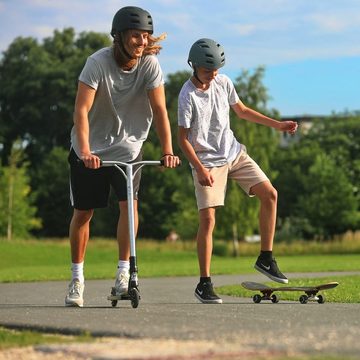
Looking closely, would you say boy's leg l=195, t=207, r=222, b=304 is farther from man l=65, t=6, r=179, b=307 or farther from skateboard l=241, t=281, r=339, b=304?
man l=65, t=6, r=179, b=307

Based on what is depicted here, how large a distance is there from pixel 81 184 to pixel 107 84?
998 millimetres

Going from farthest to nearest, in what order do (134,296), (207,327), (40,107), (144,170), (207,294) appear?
(40,107) → (144,170) → (207,294) → (134,296) → (207,327)

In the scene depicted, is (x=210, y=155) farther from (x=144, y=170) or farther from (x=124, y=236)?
(x=144, y=170)

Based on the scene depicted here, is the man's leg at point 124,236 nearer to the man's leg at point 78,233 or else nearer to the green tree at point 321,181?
the man's leg at point 78,233

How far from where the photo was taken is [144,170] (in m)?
83.8

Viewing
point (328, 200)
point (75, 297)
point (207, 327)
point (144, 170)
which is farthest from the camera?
point (144, 170)

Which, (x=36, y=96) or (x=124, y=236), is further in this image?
(x=36, y=96)

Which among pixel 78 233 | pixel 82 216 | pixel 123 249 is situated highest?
pixel 82 216

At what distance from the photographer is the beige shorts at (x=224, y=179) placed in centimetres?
1021

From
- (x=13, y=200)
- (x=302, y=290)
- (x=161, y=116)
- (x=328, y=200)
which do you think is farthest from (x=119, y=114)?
(x=328, y=200)

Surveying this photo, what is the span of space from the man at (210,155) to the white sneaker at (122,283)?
35.0 inches

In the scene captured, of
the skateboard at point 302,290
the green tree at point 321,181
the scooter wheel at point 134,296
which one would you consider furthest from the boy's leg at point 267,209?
the green tree at point 321,181

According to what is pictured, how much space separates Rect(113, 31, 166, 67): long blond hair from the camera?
30.6 feet

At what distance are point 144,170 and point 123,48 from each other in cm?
7454
